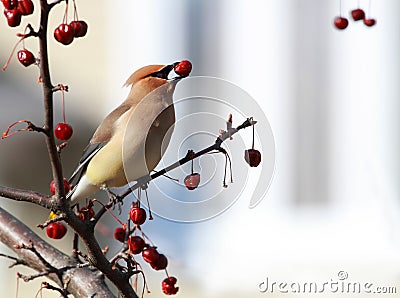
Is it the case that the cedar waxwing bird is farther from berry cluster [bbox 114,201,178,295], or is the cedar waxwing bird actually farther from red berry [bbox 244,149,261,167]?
red berry [bbox 244,149,261,167]

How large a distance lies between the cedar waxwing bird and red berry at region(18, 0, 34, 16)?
393mm

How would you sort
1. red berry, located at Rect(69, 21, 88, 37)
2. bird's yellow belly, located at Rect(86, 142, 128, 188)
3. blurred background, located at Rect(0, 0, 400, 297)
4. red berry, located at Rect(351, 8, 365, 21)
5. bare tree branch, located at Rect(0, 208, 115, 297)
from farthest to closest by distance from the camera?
blurred background, located at Rect(0, 0, 400, 297) < red berry, located at Rect(351, 8, 365, 21) < bird's yellow belly, located at Rect(86, 142, 128, 188) < bare tree branch, located at Rect(0, 208, 115, 297) < red berry, located at Rect(69, 21, 88, 37)

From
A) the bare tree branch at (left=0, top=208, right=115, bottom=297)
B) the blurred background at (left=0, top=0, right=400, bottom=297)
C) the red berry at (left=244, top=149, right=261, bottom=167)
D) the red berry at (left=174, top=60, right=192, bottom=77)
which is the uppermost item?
the red berry at (left=174, top=60, right=192, bottom=77)

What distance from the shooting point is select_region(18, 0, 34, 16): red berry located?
1134 millimetres

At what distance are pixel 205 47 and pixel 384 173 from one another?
3.58ft

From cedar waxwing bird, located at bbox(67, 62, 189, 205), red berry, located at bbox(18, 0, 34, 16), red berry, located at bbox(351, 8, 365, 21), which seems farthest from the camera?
red berry, located at bbox(351, 8, 365, 21)

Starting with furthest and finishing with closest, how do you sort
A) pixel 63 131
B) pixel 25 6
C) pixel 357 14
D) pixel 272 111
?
1. pixel 272 111
2. pixel 357 14
3. pixel 63 131
4. pixel 25 6

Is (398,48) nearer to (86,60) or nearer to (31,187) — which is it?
(86,60)

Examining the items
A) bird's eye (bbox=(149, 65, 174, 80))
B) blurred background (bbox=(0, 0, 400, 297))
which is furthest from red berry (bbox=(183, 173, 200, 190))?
blurred background (bbox=(0, 0, 400, 297))

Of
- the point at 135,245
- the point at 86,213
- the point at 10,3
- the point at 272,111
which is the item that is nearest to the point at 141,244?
the point at 135,245

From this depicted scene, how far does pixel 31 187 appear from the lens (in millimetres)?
3865

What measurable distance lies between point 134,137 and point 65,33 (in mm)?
428

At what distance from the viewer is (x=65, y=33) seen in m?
1.23

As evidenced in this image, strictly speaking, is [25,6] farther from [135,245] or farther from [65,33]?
[135,245]
